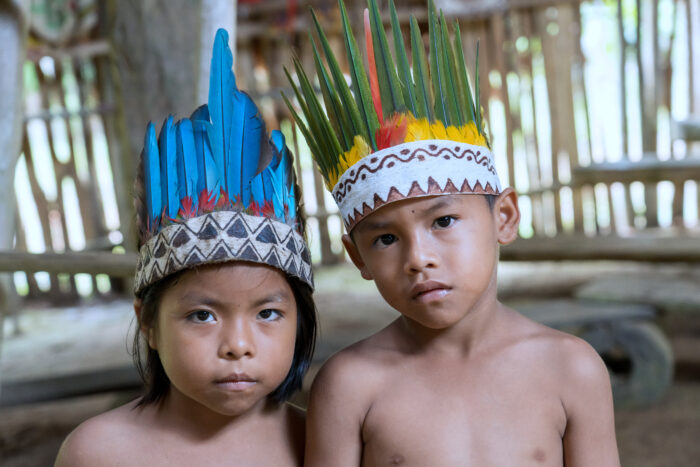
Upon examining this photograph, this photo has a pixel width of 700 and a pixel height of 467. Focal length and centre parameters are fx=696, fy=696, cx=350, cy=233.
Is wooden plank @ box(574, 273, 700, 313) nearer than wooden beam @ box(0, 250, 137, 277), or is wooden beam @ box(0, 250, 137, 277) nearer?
wooden beam @ box(0, 250, 137, 277)

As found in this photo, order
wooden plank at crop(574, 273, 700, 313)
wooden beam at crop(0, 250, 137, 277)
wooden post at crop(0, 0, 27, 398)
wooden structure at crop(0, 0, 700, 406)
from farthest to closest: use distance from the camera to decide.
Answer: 1. wooden structure at crop(0, 0, 700, 406)
2. wooden plank at crop(574, 273, 700, 313)
3. wooden post at crop(0, 0, 27, 398)
4. wooden beam at crop(0, 250, 137, 277)

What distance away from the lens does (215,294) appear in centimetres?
145

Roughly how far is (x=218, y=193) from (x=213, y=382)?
399mm

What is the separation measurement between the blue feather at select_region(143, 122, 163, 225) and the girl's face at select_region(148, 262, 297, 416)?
0.17 meters

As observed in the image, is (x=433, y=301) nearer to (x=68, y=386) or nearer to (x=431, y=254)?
(x=431, y=254)

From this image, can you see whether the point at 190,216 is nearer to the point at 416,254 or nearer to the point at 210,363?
the point at 210,363

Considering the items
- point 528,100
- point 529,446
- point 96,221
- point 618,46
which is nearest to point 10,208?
point 529,446

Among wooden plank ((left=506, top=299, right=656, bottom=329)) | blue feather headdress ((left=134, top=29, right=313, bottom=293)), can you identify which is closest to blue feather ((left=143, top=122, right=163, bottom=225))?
blue feather headdress ((left=134, top=29, right=313, bottom=293))

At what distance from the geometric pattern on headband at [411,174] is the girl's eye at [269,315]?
0.26 meters

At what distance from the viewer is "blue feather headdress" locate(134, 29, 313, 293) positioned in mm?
1463

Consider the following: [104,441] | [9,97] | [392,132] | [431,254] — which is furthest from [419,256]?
[9,97]

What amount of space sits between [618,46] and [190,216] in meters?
6.11

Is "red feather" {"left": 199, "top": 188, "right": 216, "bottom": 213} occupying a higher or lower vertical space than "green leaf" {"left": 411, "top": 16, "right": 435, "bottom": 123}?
lower

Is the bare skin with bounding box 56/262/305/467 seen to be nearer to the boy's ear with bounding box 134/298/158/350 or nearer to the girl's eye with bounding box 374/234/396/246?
the boy's ear with bounding box 134/298/158/350
